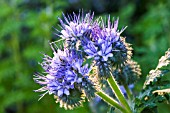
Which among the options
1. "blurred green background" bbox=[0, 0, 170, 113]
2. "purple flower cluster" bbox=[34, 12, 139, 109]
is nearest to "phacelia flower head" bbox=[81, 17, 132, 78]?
"purple flower cluster" bbox=[34, 12, 139, 109]

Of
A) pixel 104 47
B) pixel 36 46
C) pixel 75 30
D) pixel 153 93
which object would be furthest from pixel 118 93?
pixel 36 46

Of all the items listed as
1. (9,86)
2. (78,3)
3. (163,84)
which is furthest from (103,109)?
(78,3)

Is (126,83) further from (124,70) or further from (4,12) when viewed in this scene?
(4,12)

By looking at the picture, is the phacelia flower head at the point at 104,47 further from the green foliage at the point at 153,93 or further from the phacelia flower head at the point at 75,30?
the green foliage at the point at 153,93

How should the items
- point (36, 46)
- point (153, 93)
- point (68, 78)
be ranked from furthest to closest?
point (36, 46) < point (153, 93) < point (68, 78)

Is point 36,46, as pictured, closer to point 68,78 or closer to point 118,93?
point 118,93

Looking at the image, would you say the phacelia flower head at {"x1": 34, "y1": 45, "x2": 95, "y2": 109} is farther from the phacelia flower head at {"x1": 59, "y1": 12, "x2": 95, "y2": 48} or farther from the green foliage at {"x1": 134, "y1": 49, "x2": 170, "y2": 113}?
the green foliage at {"x1": 134, "y1": 49, "x2": 170, "y2": 113}

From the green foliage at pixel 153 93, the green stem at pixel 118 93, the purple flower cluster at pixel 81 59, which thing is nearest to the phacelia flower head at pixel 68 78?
the purple flower cluster at pixel 81 59

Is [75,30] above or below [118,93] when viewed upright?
above
